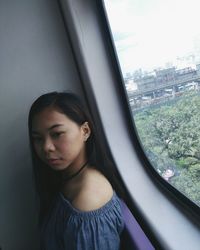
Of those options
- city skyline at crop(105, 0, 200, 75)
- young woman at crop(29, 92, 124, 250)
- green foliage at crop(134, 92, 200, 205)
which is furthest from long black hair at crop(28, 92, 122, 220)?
city skyline at crop(105, 0, 200, 75)

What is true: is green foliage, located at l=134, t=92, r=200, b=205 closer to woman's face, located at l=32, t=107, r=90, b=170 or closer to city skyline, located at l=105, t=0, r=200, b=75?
city skyline, located at l=105, t=0, r=200, b=75

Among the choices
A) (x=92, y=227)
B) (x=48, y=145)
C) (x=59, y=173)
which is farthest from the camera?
(x=59, y=173)

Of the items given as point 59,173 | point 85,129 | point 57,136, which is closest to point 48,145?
point 57,136

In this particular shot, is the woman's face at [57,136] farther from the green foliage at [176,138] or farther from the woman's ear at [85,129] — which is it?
the green foliage at [176,138]

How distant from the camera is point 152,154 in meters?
1.43

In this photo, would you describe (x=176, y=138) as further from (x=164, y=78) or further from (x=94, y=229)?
(x=94, y=229)

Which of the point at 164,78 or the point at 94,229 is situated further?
the point at 164,78

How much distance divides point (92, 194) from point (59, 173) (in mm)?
423

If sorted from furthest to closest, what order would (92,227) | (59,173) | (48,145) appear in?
(59,173)
(48,145)
(92,227)

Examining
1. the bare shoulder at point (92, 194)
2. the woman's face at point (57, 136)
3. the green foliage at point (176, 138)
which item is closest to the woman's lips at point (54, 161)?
the woman's face at point (57, 136)

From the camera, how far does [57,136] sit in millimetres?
1142

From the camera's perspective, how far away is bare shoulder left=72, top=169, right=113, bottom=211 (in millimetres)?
1017

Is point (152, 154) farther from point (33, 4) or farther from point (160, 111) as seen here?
point (33, 4)

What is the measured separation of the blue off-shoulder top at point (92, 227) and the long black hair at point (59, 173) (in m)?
0.22
